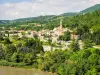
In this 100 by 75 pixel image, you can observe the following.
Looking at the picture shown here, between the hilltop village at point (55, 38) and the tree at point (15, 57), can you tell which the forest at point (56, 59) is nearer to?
the tree at point (15, 57)

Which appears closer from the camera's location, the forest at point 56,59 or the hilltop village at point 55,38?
the forest at point 56,59

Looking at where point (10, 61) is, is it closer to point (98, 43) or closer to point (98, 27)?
point (98, 43)

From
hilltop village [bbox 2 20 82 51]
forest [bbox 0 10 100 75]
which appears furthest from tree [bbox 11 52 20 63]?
hilltop village [bbox 2 20 82 51]

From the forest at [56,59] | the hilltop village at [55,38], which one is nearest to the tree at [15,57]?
the forest at [56,59]

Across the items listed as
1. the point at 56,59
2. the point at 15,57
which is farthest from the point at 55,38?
the point at 56,59

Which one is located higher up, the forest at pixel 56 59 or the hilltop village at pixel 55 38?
the hilltop village at pixel 55 38

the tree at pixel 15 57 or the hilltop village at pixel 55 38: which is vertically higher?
the hilltop village at pixel 55 38

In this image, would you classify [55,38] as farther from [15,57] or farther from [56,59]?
[56,59]

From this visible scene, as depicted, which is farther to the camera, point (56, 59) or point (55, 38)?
point (55, 38)

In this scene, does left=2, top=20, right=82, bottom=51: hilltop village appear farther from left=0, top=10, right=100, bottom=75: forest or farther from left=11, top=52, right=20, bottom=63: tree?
left=11, top=52, right=20, bottom=63: tree

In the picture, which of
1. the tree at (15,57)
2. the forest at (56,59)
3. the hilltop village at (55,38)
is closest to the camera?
the forest at (56,59)

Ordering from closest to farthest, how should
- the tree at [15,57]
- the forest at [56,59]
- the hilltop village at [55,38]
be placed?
the forest at [56,59]
the tree at [15,57]
the hilltop village at [55,38]

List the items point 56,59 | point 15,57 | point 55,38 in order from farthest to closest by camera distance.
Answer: point 55,38 → point 15,57 → point 56,59

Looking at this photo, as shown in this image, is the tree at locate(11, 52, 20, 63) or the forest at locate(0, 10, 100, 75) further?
the tree at locate(11, 52, 20, 63)
